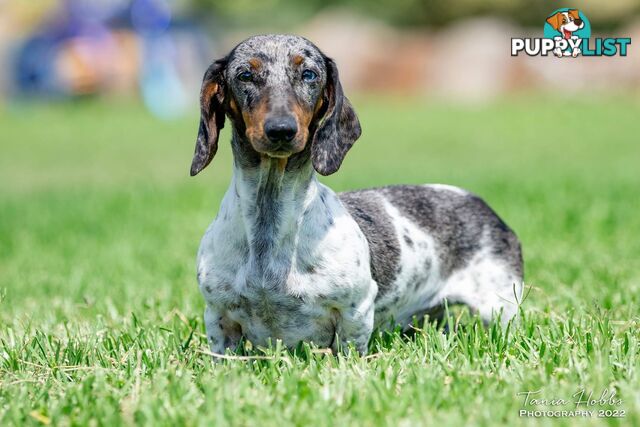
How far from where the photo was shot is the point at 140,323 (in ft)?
14.2

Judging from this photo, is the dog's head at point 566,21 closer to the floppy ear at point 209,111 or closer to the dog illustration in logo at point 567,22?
the dog illustration in logo at point 567,22

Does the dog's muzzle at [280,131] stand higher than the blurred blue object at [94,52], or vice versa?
the blurred blue object at [94,52]

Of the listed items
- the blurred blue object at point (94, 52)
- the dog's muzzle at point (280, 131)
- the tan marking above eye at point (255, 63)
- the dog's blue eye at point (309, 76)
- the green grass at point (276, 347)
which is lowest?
the green grass at point (276, 347)

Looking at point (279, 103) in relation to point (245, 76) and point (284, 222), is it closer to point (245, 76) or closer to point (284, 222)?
point (245, 76)

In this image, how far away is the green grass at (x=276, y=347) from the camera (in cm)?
305

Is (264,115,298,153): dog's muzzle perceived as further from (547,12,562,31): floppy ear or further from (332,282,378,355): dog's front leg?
(547,12,562,31): floppy ear

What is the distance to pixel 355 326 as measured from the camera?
12.4 ft

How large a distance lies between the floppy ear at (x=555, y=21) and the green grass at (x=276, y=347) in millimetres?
1575

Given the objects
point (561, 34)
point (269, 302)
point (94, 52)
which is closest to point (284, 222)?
point (269, 302)

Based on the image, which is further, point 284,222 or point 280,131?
point 284,222

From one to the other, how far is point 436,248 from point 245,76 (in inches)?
57.2

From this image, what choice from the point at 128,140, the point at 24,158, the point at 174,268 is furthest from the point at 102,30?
the point at 174,268

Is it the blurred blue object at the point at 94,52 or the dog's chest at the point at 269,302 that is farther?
the blurred blue object at the point at 94,52

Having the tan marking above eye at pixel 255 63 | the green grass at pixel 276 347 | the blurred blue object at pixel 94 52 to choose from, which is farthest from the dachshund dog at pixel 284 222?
the blurred blue object at pixel 94 52
